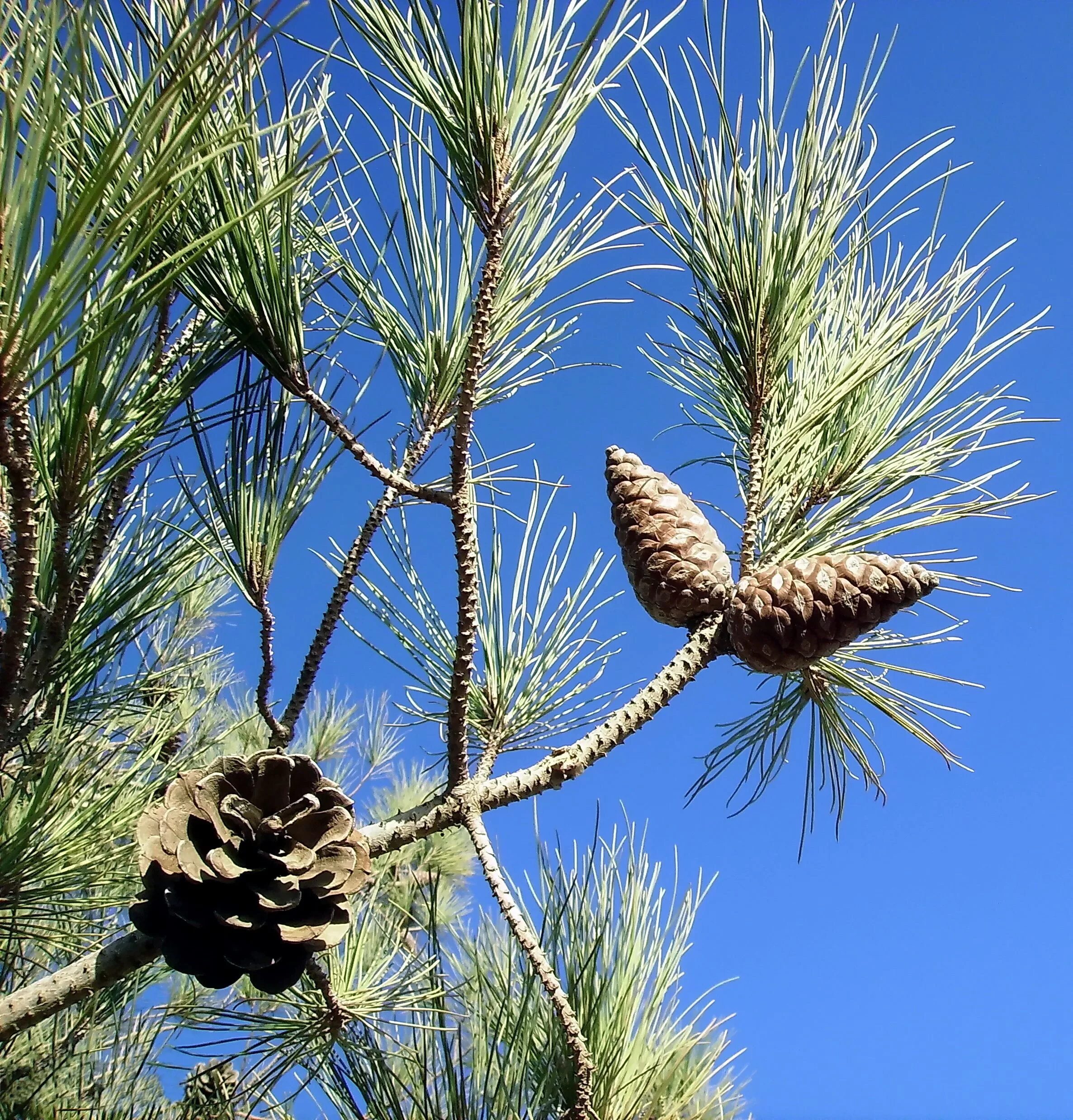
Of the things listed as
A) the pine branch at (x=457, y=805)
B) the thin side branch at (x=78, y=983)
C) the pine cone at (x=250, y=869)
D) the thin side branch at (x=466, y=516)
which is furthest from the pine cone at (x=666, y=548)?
the thin side branch at (x=78, y=983)

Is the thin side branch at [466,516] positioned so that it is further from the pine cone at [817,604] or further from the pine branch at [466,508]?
the pine cone at [817,604]

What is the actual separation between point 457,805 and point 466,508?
207 millimetres

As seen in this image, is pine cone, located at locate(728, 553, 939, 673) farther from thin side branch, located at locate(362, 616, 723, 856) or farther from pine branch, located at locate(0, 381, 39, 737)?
pine branch, located at locate(0, 381, 39, 737)

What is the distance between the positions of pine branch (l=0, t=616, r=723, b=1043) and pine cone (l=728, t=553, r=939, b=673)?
0.12 ft

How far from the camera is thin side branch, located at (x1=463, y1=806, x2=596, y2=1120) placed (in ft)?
2.25

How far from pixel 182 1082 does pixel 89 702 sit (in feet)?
1.37

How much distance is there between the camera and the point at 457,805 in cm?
74

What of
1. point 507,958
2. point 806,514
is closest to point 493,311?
point 806,514

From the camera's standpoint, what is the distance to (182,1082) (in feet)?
2.69

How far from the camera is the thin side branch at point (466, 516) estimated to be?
684 mm

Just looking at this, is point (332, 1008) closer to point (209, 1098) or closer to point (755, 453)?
point (209, 1098)

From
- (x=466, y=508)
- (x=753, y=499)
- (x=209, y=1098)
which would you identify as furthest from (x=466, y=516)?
(x=209, y=1098)

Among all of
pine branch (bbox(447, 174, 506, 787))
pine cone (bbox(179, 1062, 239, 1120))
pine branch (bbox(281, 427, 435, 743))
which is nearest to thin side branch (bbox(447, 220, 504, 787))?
pine branch (bbox(447, 174, 506, 787))

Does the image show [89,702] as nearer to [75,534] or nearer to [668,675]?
[75,534]
